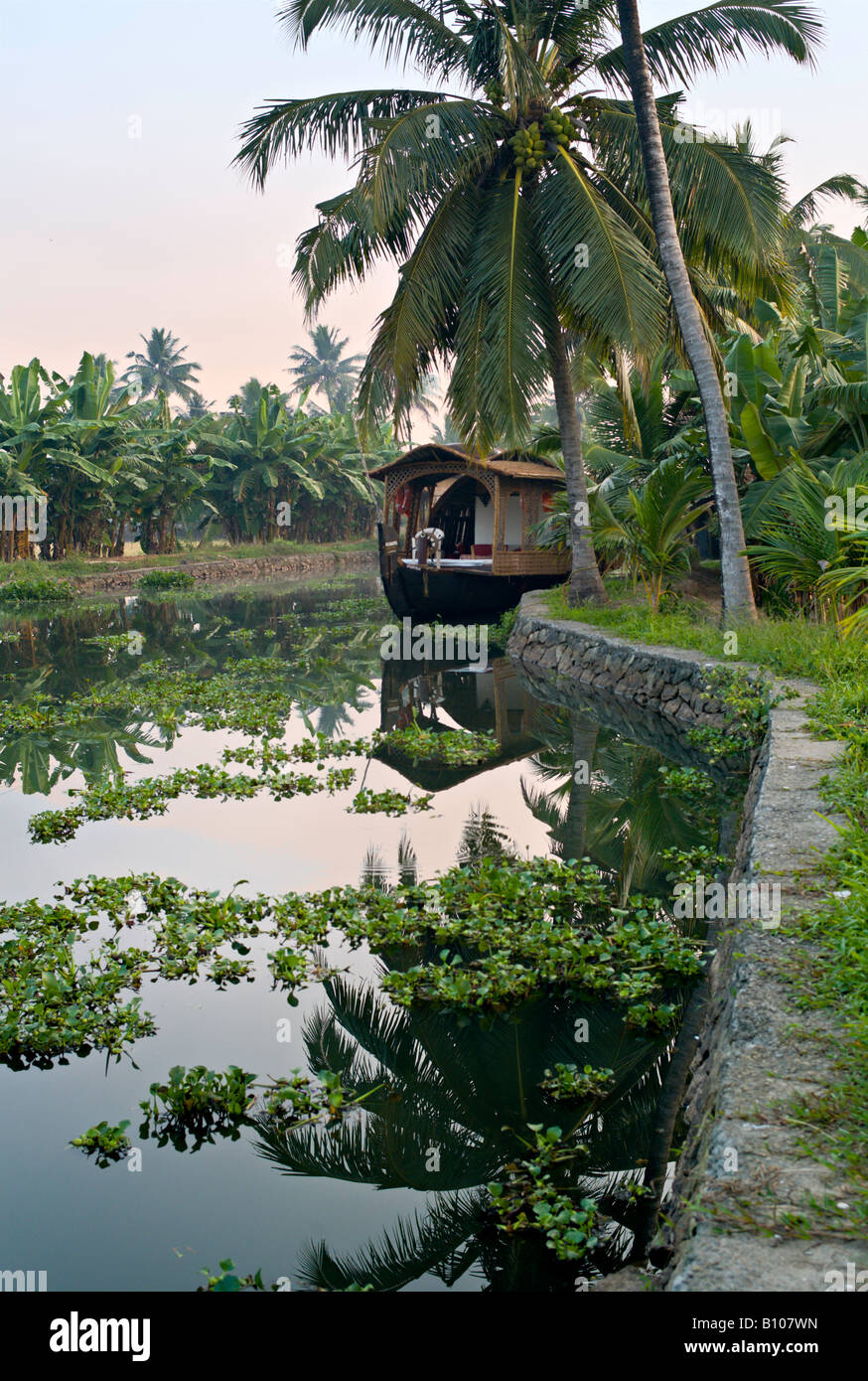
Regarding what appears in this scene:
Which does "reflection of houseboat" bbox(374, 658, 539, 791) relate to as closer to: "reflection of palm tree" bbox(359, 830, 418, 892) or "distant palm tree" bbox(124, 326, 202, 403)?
"reflection of palm tree" bbox(359, 830, 418, 892)

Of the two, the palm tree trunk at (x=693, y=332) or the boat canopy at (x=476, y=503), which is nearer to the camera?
the palm tree trunk at (x=693, y=332)

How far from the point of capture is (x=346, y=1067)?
458 cm

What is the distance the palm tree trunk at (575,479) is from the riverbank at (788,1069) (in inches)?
404

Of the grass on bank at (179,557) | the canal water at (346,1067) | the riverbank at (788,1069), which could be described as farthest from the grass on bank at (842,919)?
the grass on bank at (179,557)

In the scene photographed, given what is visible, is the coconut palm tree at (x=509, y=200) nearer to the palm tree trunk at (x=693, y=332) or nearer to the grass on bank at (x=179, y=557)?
the palm tree trunk at (x=693, y=332)

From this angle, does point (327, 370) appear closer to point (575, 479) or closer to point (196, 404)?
point (196, 404)

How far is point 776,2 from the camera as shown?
1318 cm

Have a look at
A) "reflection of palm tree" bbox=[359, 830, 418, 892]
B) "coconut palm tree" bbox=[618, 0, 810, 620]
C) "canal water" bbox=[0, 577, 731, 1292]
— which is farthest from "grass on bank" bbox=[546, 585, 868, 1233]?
"reflection of palm tree" bbox=[359, 830, 418, 892]

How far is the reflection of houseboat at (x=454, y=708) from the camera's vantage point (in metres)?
10.4

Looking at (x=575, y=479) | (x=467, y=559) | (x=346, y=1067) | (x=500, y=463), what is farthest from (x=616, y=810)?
(x=467, y=559)

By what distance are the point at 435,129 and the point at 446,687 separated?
7648mm

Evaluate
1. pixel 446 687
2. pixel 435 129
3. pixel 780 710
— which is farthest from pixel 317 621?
pixel 780 710

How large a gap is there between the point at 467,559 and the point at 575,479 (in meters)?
8.12

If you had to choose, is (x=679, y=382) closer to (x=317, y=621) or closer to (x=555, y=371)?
(x=555, y=371)
